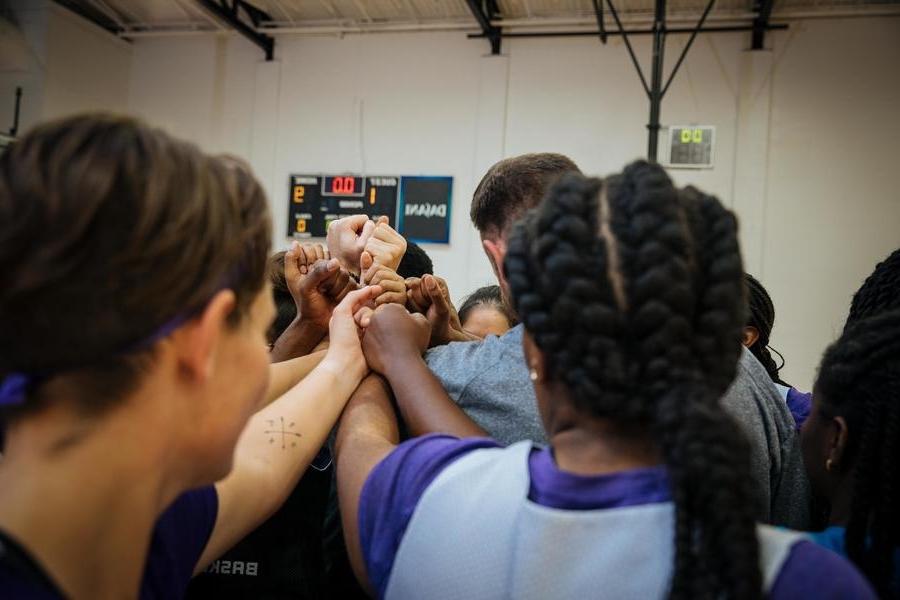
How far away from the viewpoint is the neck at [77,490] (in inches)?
22.9

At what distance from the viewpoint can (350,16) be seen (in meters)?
5.26

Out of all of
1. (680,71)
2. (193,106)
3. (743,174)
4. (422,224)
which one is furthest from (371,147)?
(743,174)

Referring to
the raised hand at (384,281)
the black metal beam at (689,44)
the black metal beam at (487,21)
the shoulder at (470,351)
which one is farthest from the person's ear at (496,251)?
the black metal beam at (487,21)

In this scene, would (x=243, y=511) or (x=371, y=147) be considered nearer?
(x=243, y=511)

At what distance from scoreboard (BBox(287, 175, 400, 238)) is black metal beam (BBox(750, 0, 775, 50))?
2810 mm

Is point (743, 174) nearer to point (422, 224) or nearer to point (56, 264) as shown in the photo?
point (422, 224)

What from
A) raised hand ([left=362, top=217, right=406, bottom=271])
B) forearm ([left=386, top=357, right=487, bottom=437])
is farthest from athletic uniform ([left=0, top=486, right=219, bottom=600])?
raised hand ([left=362, top=217, right=406, bottom=271])

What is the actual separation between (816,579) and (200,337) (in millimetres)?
628

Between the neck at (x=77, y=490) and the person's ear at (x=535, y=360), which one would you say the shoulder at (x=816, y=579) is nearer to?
the person's ear at (x=535, y=360)

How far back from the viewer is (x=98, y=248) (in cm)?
56

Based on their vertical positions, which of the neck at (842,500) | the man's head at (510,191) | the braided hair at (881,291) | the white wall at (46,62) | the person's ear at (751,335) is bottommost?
the neck at (842,500)

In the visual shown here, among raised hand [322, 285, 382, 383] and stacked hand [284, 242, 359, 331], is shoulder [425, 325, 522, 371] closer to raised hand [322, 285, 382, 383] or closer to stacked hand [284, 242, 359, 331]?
raised hand [322, 285, 382, 383]

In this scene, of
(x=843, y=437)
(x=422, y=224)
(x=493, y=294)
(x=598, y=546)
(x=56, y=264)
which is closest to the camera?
(x=56, y=264)

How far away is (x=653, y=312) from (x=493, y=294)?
186cm
